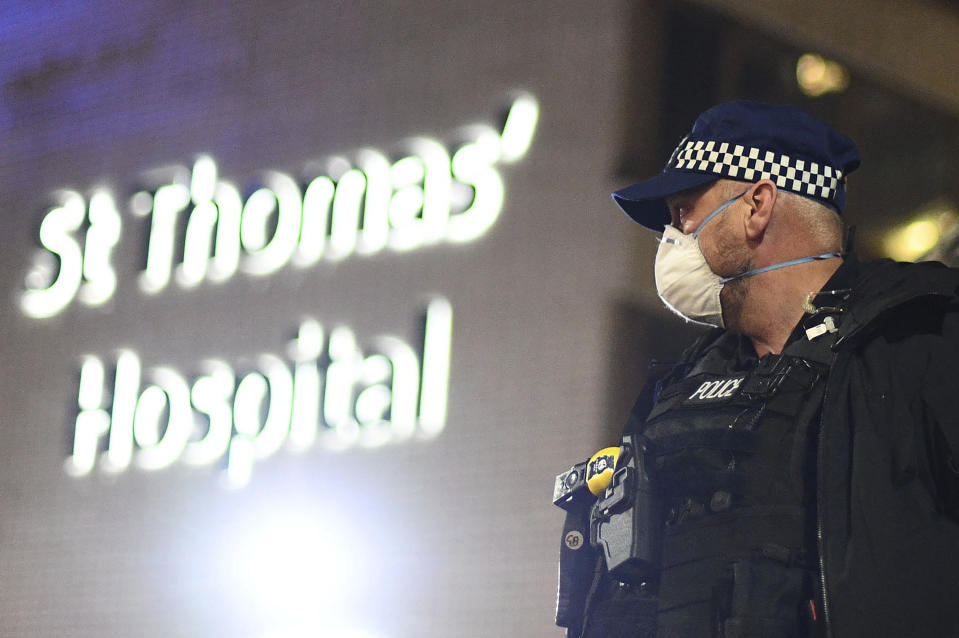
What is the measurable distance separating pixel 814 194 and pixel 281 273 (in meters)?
2.66

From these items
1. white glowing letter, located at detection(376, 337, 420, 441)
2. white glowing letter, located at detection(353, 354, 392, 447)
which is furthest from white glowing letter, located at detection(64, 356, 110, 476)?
white glowing letter, located at detection(376, 337, 420, 441)

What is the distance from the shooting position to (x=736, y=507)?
59.3 inches

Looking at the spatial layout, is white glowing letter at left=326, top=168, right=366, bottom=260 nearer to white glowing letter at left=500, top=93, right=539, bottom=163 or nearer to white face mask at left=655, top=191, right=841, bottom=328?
white glowing letter at left=500, top=93, right=539, bottom=163

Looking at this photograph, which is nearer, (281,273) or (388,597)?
(388,597)

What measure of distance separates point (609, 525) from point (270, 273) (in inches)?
104

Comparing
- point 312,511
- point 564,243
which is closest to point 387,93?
point 564,243

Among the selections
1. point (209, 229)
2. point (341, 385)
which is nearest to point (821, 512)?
point (341, 385)

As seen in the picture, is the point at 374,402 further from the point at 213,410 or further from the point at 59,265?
the point at 59,265

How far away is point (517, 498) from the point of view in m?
3.34

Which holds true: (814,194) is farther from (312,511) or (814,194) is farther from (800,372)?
(312,511)

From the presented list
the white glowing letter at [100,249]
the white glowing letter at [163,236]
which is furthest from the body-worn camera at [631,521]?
the white glowing letter at [100,249]

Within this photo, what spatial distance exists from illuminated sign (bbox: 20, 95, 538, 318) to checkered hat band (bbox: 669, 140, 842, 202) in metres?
1.93

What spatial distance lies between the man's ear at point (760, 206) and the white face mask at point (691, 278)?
3 cm

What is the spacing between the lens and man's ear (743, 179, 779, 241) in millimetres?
1670
